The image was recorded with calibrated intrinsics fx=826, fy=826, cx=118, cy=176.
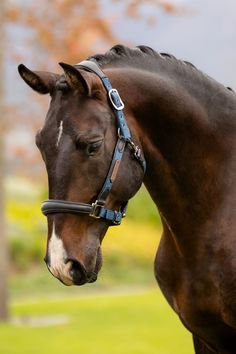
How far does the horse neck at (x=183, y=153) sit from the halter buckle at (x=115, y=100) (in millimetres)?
252

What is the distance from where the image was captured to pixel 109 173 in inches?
161

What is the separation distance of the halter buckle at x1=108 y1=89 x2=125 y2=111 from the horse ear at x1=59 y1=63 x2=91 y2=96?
0.15 m

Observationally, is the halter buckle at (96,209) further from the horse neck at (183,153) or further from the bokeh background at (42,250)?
the bokeh background at (42,250)

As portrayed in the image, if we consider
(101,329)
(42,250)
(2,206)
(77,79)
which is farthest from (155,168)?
(42,250)

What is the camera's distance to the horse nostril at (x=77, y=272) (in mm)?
3977

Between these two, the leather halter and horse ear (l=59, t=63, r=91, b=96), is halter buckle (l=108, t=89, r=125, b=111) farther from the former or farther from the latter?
horse ear (l=59, t=63, r=91, b=96)

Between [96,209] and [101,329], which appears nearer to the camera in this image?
[96,209]

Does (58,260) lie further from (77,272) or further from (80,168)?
(80,168)

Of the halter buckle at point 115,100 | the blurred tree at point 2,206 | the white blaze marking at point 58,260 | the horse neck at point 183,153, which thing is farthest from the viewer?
the blurred tree at point 2,206

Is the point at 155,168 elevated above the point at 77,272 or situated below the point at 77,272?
above

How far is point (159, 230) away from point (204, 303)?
20.1m

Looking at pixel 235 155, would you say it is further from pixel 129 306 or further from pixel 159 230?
pixel 159 230

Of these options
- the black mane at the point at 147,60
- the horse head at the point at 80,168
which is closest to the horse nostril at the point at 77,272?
the horse head at the point at 80,168

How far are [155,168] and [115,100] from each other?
49 centimetres
